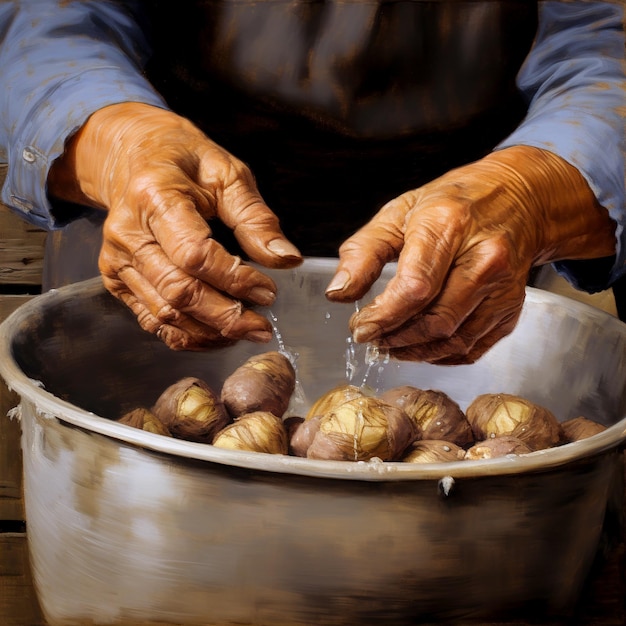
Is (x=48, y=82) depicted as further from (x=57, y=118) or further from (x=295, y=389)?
(x=295, y=389)

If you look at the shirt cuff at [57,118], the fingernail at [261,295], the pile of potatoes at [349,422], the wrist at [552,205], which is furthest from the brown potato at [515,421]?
the shirt cuff at [57,118]

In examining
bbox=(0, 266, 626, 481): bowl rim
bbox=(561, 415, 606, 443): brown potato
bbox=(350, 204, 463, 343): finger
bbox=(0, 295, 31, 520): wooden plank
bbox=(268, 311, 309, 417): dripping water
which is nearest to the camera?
bbox=(0, 266, 626, 481): bowl rim

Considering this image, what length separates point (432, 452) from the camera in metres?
0.54

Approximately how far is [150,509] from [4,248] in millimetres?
521

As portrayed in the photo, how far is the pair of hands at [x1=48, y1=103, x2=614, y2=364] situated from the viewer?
470 millimetres

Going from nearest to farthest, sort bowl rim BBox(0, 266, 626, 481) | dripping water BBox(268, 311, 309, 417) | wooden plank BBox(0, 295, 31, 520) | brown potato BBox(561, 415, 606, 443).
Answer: bowl rim BBox(0, 266, 626, 481) → brown potato BBox(561, 415, 606, 443) → dripping water BBox(268, 311, 309, 417) → wooden plank BBox(0, 295, 31, 520)

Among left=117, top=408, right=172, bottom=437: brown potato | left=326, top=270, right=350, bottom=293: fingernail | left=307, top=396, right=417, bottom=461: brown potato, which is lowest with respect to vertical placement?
left=117, top=408, right=172, bottom=437: brown potato

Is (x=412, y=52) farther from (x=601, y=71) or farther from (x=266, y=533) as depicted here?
(x=266, y=533)

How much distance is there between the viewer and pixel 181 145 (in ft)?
1.75

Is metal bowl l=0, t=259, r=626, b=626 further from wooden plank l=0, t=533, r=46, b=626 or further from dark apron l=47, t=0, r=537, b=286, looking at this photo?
dark apron l=47, t=0, r=537, b=286

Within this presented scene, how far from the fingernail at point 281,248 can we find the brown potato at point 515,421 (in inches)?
8.5

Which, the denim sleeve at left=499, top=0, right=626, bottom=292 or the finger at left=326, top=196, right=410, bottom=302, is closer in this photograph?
the finger at left=326, top=196, right=410, bottom=302

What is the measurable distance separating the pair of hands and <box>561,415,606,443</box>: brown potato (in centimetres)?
9

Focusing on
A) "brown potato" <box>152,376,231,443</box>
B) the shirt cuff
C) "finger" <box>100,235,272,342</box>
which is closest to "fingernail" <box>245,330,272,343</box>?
"finger" <box>100,235,272,342</box>
